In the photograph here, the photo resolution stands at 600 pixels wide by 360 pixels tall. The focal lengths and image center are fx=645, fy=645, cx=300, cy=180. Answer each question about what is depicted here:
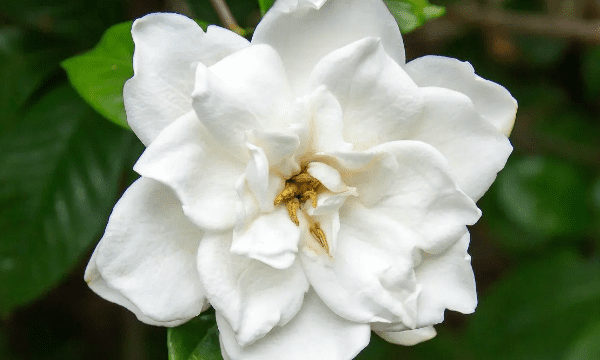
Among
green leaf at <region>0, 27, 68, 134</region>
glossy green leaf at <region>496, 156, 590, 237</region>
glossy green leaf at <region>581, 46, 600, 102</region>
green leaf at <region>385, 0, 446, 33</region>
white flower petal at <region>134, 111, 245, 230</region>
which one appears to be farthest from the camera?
glossy green leaf at <region>581, 46, 600, 102</region>

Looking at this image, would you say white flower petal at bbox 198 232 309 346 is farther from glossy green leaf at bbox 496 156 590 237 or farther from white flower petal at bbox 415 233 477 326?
glossy green leaf at bbox 496 156 590 237

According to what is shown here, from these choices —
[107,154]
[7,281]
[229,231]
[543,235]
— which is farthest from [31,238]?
[543,235]

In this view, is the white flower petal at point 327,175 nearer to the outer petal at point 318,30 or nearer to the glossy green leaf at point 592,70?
the outer petal at point 318,30

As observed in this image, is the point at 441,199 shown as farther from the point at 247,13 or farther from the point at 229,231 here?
the point at 247,13

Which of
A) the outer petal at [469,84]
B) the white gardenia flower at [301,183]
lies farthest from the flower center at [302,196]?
the outer petal at [469,84]

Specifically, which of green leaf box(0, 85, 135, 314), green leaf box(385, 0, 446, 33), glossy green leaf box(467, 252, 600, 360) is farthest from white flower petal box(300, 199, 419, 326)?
glossy green leaf box(467, 252, 600, 360)

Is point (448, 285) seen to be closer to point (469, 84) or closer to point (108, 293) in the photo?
point (469, 84)
